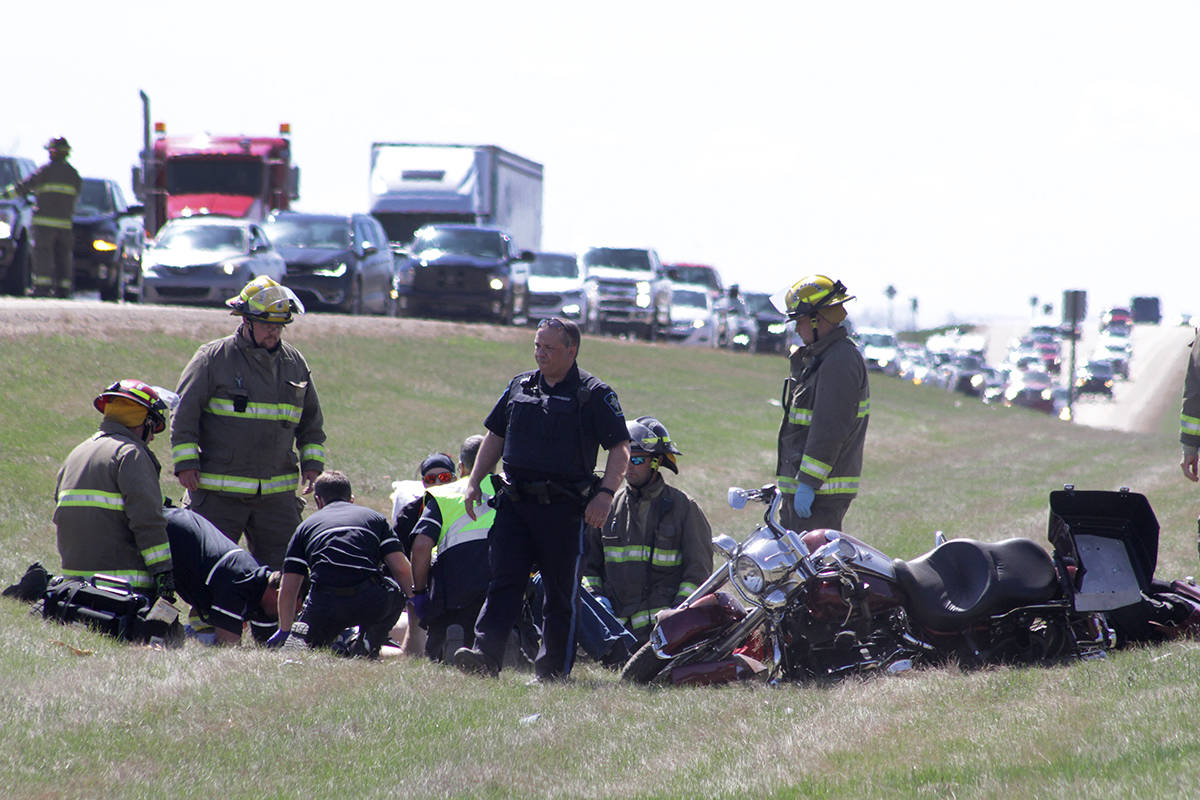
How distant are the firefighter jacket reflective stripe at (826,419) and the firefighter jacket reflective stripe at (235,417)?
119 inches

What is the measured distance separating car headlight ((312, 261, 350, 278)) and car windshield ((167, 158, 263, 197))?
4599 mm

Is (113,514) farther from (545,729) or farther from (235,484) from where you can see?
(545,729)

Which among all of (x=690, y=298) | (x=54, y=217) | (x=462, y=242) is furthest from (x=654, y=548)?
(x=690, y=298)

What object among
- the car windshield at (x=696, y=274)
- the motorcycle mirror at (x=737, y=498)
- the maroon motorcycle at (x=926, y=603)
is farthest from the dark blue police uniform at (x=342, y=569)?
the car windshield at (x=696, y=274)

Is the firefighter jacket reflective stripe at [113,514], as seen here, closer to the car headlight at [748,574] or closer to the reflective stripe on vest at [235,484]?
the reflective stripe on vest at [235,484]

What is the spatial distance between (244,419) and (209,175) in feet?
69.2

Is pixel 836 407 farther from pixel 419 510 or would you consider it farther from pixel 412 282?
pixel 412 282

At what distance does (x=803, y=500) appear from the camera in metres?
7.90

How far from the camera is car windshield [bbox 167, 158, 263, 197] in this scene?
28.4 m

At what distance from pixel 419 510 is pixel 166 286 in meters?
15.7

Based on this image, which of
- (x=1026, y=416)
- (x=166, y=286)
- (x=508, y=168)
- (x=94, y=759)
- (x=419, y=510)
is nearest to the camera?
(x=94, y=759)

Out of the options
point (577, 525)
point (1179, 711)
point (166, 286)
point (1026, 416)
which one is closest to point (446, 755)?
point (577, 525)

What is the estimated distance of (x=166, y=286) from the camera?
2306 centimetres

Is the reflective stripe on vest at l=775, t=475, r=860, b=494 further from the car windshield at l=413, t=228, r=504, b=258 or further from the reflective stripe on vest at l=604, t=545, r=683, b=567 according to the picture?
Answer: the car windshield at l=413, t=228, r=504, b=258
